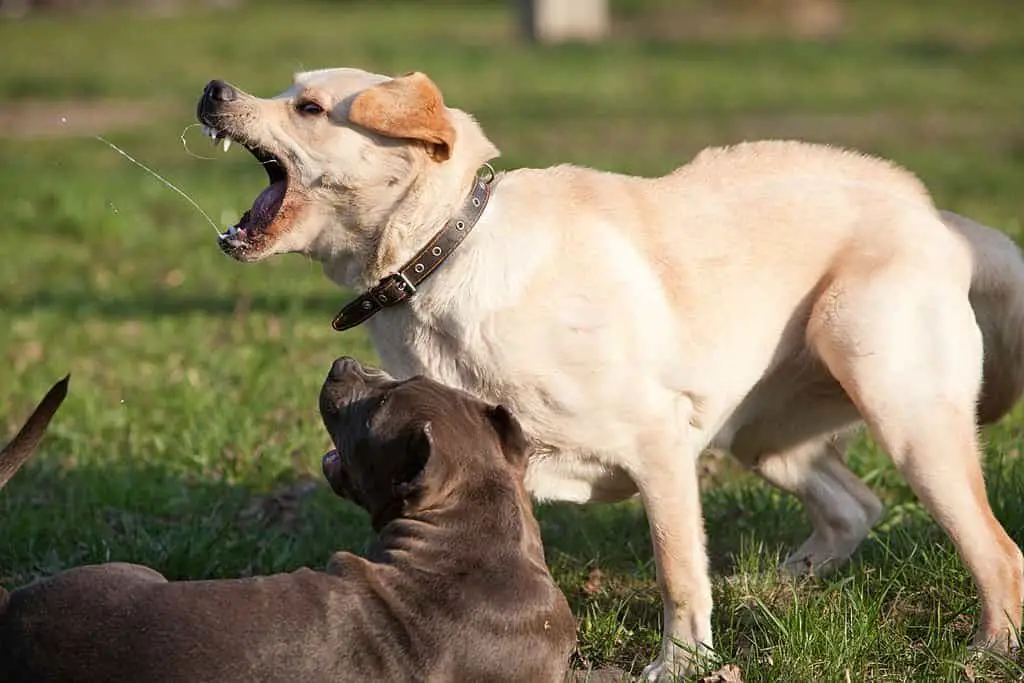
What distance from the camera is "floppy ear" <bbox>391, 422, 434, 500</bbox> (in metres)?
4.07

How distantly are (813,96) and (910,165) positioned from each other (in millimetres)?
4733

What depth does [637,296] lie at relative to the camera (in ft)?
15.5

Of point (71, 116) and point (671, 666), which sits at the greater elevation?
point (671, 666)

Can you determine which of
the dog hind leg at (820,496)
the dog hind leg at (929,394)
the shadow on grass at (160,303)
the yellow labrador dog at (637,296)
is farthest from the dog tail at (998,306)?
the shadow on grass at (160,303)

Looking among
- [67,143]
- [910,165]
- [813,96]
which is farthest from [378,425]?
[813,96]

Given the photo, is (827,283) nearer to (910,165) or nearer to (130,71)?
(910,165)

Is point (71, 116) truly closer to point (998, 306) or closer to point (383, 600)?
point (998, 306)

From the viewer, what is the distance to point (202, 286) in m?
9.87

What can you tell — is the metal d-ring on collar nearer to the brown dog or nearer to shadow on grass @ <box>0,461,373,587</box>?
the brown dog

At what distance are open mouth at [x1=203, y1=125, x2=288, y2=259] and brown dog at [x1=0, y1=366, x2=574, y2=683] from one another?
690mm

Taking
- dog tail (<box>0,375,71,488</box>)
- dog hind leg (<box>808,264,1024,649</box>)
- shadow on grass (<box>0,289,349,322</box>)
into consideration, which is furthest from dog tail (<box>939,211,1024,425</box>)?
shadow on grass (<box>0,289,349,322</box>)

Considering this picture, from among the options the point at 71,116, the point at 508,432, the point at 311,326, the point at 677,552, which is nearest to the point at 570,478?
the point at 677,552

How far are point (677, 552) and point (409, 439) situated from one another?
992mm

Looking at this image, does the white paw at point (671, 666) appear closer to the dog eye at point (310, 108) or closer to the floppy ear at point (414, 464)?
the floppy ear at point (414, 464)
